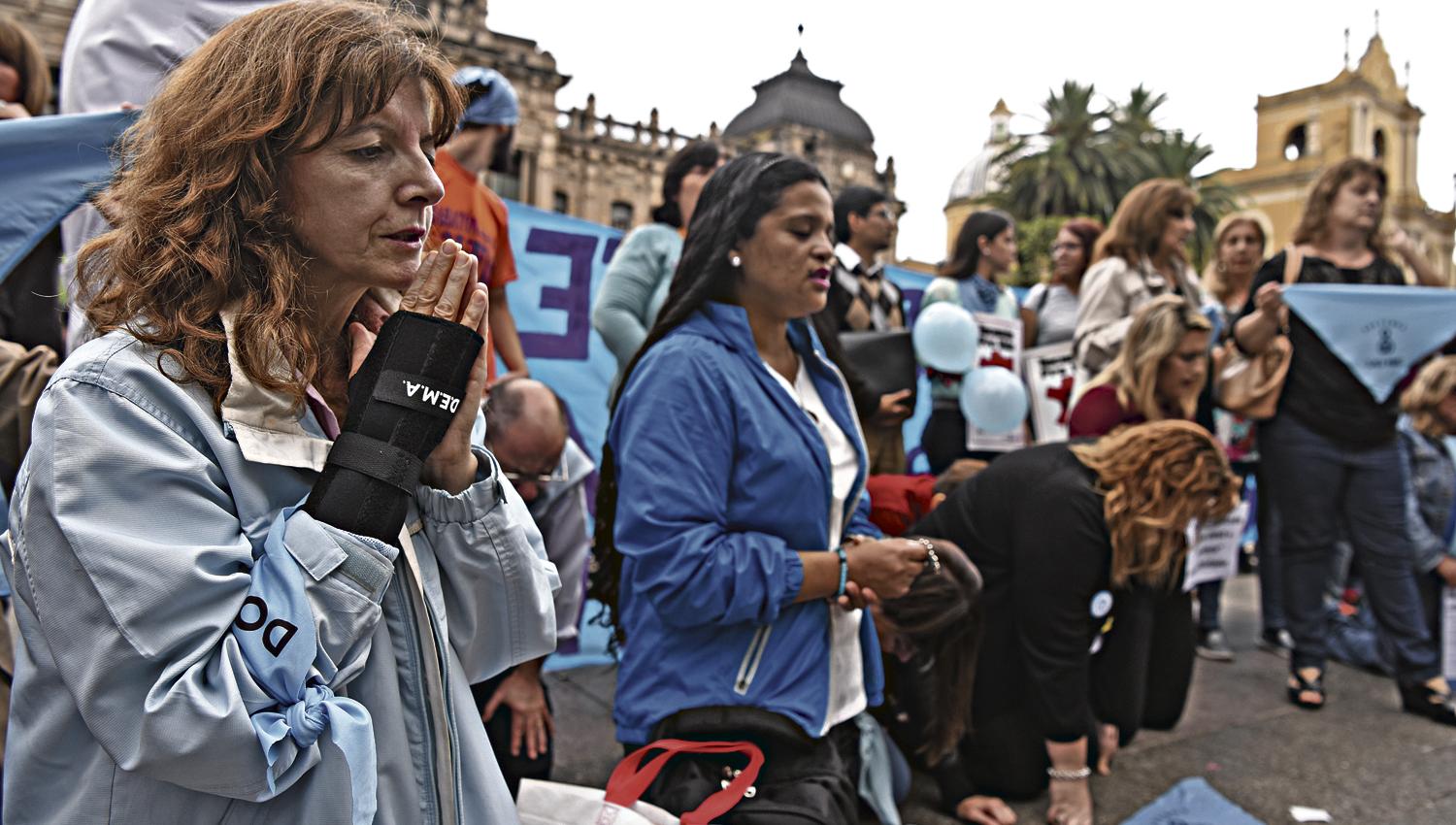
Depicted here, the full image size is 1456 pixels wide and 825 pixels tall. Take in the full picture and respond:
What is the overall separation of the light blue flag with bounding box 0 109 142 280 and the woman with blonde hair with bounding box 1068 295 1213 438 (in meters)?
3.06

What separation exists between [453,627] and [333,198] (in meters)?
0.60

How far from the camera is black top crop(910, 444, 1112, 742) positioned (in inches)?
121

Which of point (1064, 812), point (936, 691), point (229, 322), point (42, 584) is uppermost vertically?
point (229, 322)

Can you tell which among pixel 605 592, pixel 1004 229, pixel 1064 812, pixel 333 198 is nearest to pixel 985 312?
pixel 1004 229

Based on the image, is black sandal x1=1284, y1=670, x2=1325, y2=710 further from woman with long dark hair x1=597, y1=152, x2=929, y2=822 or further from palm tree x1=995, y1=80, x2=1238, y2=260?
palm tree x1=995, y1=80, x2=1238, y2=260

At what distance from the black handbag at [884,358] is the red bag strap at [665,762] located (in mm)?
1887

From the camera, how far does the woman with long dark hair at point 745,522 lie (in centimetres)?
222

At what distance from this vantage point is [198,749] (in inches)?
42.0

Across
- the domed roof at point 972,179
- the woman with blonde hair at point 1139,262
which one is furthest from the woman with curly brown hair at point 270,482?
the domed roof at point 972,179

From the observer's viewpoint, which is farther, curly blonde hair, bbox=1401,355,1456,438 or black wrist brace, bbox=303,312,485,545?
curly blonde hair, bbox=1401,355,1456,438

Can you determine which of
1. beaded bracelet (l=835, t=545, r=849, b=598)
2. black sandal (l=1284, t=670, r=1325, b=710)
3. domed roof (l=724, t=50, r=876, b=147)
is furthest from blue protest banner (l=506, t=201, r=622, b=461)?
domed roof (l=724, t=50, r=876, b=147)

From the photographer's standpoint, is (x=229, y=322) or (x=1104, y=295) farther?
(x=1104, y=295)

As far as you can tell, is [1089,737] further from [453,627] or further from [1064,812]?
[453,627]

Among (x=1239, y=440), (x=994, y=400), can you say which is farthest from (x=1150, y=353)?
(x=1239, y=440)
